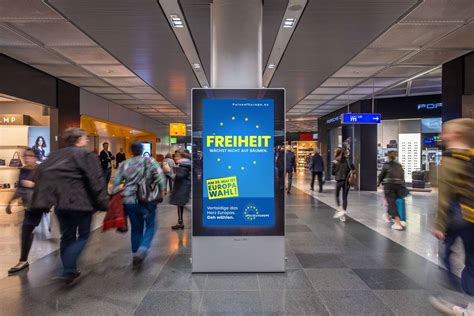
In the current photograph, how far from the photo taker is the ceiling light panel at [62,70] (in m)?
9.24

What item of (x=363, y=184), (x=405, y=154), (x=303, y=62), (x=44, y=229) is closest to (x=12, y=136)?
(x=44, y=229)

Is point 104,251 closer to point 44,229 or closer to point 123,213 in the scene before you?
point 123,213

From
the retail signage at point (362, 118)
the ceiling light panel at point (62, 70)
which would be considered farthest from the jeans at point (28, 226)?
the retail signage at point (362, 118)

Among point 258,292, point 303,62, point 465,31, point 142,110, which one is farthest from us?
point 142,110

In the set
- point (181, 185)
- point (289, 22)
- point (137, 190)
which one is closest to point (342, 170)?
point (289, 22)

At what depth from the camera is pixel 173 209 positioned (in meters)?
10.1

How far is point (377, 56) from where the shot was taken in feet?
27.6

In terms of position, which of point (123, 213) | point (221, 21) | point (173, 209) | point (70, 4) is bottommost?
point (173, 209)

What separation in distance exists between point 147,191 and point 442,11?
5.47m

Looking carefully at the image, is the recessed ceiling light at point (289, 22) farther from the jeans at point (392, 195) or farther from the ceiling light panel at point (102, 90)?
the ceiling light panel at point (102, 90)

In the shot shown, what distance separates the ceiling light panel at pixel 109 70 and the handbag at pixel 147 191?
550 centimetres

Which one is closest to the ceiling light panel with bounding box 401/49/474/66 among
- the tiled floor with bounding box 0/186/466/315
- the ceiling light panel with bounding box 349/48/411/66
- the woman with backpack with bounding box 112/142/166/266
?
the ceiling light panel with bounding box 349/48/411/66

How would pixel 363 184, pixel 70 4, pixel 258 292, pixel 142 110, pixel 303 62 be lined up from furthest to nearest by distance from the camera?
pixel 142 110
pixel 363 184
pixel 303 62
pixel 70 4
pixel 258 292

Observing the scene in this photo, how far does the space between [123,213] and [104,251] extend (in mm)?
1271
